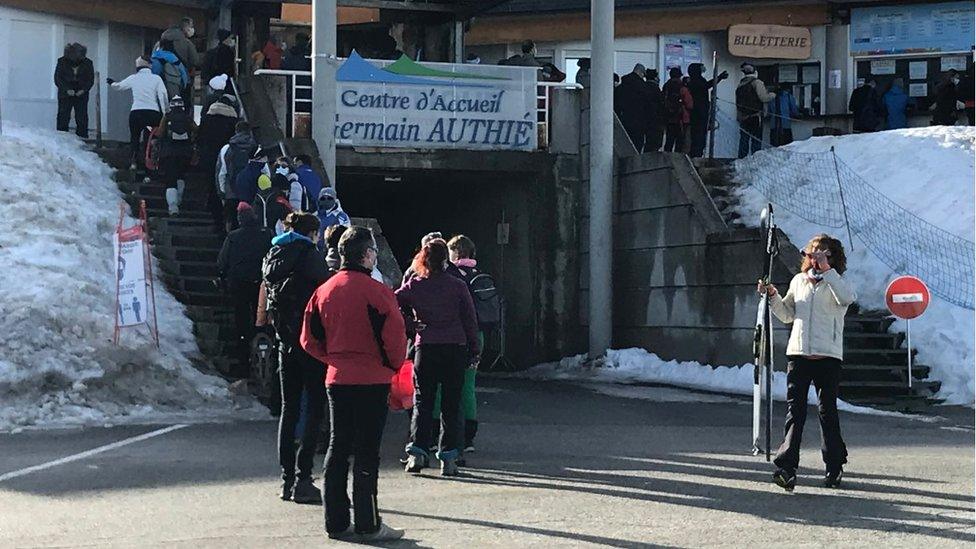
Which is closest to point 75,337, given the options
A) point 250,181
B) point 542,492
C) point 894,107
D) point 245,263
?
point 245,263

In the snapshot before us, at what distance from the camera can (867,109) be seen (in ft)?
89.6

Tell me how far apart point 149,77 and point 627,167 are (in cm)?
694

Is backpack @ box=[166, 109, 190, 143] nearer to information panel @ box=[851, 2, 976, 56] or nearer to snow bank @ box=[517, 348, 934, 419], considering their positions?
snow bank @ box=[517, 348, 934, 419]

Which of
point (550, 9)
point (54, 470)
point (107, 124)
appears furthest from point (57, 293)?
point (550, 9)

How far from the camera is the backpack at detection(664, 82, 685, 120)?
2415 centimetres

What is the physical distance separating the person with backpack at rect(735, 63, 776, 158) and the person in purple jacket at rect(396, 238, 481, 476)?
15867mm

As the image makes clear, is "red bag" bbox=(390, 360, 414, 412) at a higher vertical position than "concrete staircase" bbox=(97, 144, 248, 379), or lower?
lower

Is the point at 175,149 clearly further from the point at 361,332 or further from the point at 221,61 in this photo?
the point at 361,332

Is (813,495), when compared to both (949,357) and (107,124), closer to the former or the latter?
(949,357)

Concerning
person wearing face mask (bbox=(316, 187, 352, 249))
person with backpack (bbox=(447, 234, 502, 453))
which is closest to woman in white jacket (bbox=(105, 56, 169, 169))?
person wearing face mask (bbox=(316, 187, 352, 249))

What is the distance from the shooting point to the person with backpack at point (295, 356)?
9523 millimetres

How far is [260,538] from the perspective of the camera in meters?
8.32

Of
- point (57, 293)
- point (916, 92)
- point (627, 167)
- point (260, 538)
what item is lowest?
point (260, 538)

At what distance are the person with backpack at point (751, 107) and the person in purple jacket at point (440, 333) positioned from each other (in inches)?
625
